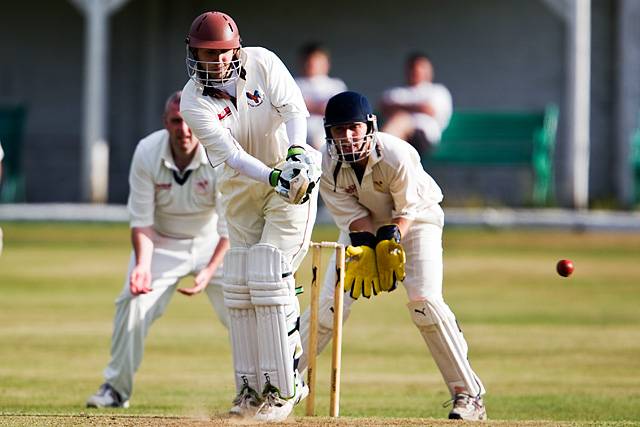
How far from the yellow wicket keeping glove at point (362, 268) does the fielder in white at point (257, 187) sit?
0.32 meters

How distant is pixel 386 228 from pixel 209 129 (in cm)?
109

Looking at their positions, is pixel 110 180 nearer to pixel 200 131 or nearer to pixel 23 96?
pixel 23 96

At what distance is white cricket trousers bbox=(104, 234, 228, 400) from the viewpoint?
779 centimetres

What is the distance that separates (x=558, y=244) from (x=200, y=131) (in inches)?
443

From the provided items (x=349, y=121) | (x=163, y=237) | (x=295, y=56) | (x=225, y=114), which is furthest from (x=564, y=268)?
(x=295, y=56)

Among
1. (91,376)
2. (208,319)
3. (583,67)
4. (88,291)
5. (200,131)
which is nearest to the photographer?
(200,131)

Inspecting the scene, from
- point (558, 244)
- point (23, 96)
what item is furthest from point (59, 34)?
point (558, 244)

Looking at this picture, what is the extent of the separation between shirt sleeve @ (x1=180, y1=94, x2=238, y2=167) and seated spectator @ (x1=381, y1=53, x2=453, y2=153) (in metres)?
9.62

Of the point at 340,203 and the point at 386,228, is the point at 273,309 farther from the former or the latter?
the point at 340,203

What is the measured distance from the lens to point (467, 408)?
6922 mm

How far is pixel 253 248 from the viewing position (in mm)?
6199

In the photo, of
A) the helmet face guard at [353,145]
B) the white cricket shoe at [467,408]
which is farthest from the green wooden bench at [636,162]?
the helmet face guard at [353,145]

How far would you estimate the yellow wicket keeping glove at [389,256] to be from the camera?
662 cm

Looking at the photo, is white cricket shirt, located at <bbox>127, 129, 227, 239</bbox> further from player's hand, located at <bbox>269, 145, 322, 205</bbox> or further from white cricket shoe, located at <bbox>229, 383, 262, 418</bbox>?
player's hand, located at <bbox>269, 145, 322, 205</bbox>
